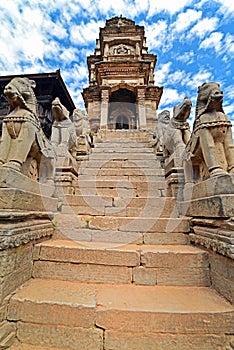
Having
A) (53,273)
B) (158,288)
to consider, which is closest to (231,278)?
(158,288)

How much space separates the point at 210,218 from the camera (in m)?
2.27

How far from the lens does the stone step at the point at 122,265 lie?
2223 mm

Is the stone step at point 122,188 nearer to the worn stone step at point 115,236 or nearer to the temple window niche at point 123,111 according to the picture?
the worn stone step at point 115,236

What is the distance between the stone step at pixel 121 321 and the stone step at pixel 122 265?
305 millimetres

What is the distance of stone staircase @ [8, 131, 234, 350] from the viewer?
5.47 ft

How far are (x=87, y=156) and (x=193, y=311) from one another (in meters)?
4.73

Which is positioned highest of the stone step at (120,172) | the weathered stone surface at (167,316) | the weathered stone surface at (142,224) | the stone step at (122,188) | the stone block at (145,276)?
the stone step at (120,172)

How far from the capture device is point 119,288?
2.12 m

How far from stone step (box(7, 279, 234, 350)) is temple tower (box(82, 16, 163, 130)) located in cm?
1147

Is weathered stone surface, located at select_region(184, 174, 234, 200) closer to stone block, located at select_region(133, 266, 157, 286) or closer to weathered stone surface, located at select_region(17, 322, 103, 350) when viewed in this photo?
stone block, located at select_region(133, 266, 157, 286)

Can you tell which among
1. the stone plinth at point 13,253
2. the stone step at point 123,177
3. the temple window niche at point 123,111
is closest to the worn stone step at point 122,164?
the stone step at point 123,177

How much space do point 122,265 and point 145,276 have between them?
303mm

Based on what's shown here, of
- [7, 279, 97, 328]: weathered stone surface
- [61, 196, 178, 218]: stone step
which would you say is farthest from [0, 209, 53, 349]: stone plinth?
[61, 196, 178, 218]: stone step

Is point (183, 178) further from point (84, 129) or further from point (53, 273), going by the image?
point (84, 129)
